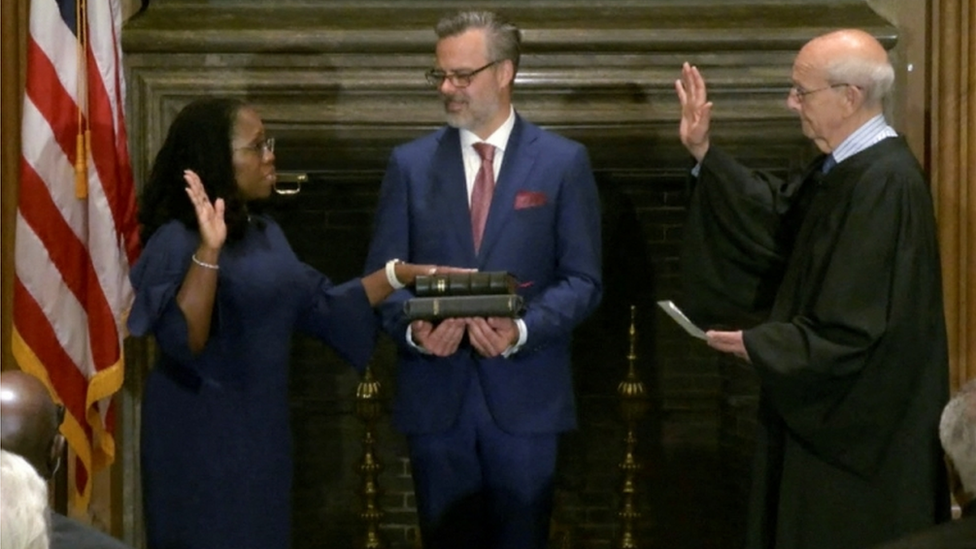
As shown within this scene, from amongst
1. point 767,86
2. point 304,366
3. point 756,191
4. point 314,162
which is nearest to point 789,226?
point 756,191

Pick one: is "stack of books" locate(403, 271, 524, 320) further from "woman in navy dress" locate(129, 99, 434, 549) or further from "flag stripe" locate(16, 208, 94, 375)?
"flag stripe" locate(16, 208, 94, 375)

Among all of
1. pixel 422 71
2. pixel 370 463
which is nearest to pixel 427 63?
pixel 422 71

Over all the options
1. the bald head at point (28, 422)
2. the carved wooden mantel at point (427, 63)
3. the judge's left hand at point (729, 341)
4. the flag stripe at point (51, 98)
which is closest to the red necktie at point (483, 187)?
the judge's left hand at point (729, 341)

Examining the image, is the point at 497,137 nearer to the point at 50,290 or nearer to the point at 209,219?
the point at 209,219

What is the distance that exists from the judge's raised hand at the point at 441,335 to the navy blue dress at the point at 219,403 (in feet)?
1.11

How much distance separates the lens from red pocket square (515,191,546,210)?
13.4 feet

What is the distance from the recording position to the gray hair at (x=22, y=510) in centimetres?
216

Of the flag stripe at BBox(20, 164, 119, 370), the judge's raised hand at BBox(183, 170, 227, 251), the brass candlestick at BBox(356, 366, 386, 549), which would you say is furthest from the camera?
the brass candlestick at BBox(356, 366, 386, 549)

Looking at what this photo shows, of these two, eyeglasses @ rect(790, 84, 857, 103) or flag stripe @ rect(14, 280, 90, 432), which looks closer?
eyeglasses @ rect(790, 84, 857, 103)

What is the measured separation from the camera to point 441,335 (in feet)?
13.0

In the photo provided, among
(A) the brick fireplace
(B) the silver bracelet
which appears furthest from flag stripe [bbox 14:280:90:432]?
(B) the silver bracelet

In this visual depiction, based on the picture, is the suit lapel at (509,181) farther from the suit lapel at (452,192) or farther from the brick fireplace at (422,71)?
the brick fireplace at (422,71)

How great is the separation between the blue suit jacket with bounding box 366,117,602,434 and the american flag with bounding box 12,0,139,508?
850 millimetres

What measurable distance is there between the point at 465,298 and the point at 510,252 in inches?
11.5
